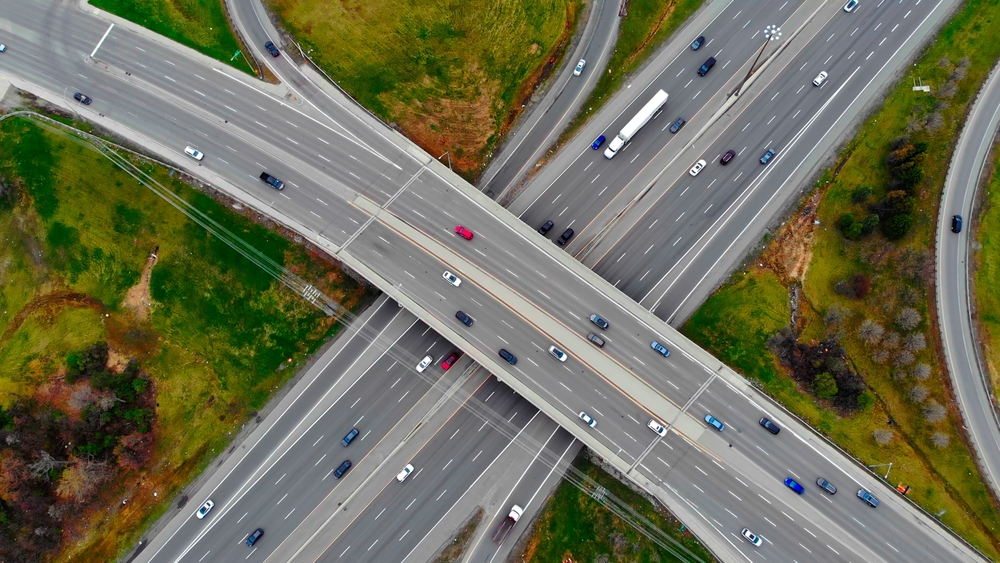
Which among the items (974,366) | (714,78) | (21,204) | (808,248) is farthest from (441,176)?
(974,366)

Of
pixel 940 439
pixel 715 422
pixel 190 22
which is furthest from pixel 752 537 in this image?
pixel 190 22

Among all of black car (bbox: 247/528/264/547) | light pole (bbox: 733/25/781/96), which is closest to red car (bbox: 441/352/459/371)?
black car (bbox: 247/528/264/547)

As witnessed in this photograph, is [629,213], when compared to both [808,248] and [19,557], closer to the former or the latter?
[808,248]

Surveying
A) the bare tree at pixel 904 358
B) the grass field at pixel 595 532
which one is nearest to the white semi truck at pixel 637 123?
the grass field at pixel 595 532

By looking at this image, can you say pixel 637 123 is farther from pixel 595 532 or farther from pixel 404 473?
pixel 404 473

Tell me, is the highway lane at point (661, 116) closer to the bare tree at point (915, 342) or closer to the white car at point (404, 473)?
the white car at point (404, 473)

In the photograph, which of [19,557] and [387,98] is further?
[387,98]

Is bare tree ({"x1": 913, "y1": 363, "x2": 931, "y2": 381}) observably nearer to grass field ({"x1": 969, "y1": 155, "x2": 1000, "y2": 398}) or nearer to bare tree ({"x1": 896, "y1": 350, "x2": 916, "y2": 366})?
bare tree ({"x1": 896, "y1": 350, "x2": 916, "y2": 366})
